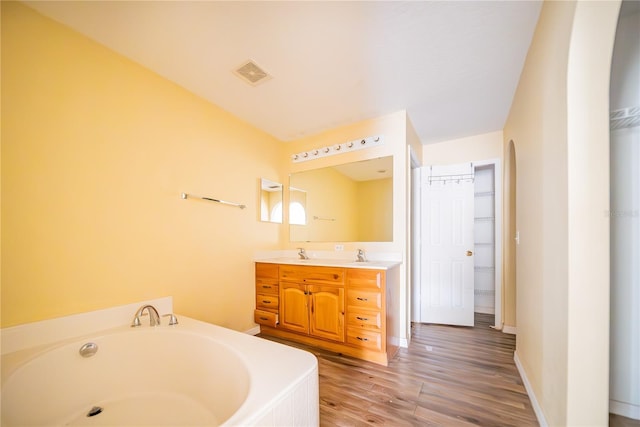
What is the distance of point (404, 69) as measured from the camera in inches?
73.6

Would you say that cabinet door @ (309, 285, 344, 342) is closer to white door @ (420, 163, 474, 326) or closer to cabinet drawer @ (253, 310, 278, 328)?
cabinet drawer @ (253, 310, 278, 328)

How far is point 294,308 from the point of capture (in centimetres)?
246

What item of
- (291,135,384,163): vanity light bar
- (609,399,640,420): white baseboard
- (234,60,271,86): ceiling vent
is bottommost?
(609,399,640,420): white baseboard

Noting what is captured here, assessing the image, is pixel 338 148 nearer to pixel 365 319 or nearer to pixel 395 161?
pixel 395 161

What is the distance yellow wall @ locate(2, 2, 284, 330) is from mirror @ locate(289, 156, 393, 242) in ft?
3.20

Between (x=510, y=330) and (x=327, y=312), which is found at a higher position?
A: (x=327, y=312)

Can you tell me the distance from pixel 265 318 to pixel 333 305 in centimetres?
89

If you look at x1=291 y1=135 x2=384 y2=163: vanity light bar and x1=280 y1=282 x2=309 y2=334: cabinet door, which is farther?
x1=291 y1=135 x2=384 y2=163: vanity light bar

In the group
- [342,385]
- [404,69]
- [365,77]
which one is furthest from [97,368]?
[404,69]

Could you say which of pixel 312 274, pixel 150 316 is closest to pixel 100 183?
pixel 150 316

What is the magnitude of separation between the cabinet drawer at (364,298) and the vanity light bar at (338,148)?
1.55 meters

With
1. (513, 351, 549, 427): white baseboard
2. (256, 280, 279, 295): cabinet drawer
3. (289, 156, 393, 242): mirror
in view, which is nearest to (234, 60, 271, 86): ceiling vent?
(289, 156, 393, 242): mirror

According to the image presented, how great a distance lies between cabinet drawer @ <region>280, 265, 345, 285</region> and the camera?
2231 millimetres

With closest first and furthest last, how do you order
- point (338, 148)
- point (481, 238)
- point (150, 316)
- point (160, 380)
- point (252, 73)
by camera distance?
point (160, 380) → point (150, 316) → point (252, 73) → point (338, 148) → point (481, 238)
